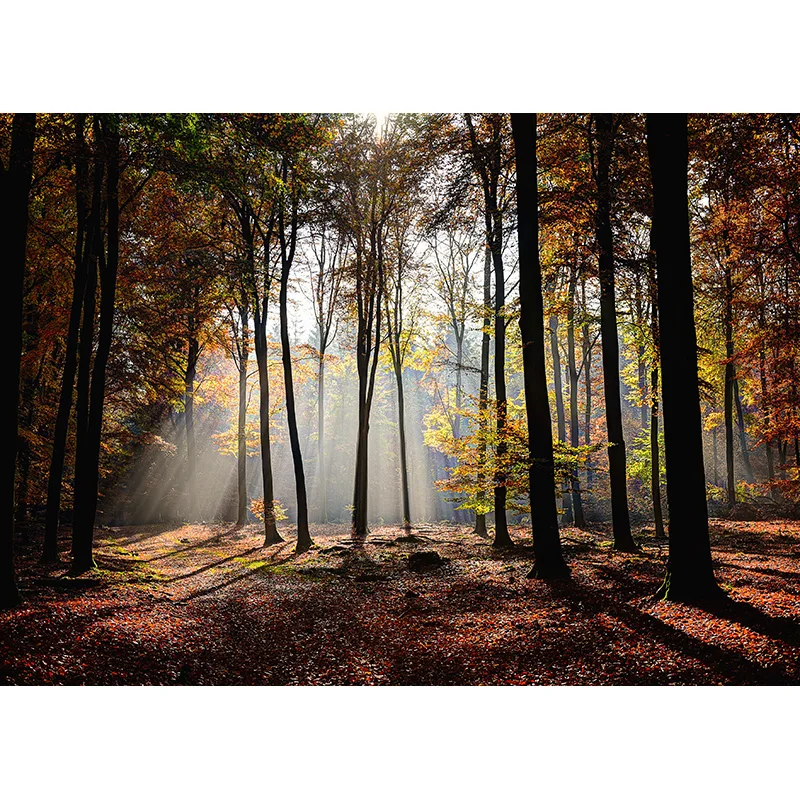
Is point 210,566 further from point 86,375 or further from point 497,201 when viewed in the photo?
point 497,201

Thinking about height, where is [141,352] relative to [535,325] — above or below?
above

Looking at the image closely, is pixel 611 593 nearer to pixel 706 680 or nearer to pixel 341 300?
pixel 706 680

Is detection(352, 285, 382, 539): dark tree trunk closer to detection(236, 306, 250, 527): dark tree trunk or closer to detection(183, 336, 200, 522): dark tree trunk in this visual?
detection(236, 306, 250, 527): dark tree trunk

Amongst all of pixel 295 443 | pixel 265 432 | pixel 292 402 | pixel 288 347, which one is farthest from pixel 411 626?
pixel 265 432

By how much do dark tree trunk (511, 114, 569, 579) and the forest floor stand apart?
1.10 metres

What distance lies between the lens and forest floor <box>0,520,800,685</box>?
4.07 metres

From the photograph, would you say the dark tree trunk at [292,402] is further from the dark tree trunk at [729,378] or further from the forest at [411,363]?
the dark tree trunk at [729,378]

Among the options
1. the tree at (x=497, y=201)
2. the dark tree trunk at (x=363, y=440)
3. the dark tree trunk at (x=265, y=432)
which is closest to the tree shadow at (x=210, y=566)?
the dark tree trunk at (x=265, y=432)

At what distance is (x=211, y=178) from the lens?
7.70 meters

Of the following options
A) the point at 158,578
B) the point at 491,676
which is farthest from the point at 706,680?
the point at 158,578

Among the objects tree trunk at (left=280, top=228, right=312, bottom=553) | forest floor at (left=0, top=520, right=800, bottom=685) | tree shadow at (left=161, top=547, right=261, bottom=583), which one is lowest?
tree shadow at (left=161, top=547, right=261, bottom=583)

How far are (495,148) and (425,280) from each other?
7.54 meters

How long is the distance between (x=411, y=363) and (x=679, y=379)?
44.6 feet

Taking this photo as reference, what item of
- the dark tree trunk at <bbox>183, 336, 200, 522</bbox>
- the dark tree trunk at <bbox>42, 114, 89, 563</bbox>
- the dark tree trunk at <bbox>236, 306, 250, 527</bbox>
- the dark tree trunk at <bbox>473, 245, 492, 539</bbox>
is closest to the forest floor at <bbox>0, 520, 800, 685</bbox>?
the dark tree trunk at <bbox>42, 114, 89, 563</bbox>
